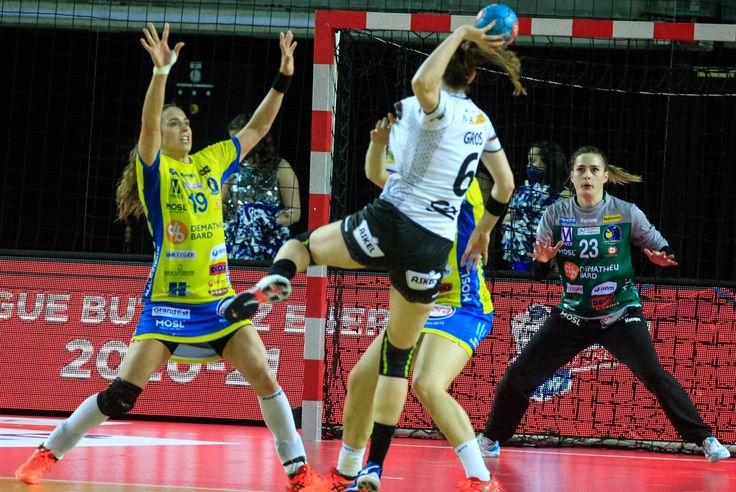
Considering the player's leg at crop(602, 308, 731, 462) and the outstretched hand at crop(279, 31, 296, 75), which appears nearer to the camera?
the outstretched hand at crop(279, 31, 296, 75)

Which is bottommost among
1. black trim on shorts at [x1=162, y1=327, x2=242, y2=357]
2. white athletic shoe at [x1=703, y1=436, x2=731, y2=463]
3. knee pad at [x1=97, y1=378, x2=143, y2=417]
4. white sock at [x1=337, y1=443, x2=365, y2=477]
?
white athletic shoe at [x1=703, y1=436, x2=731, y2=463]

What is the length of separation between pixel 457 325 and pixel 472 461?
0.64 meters

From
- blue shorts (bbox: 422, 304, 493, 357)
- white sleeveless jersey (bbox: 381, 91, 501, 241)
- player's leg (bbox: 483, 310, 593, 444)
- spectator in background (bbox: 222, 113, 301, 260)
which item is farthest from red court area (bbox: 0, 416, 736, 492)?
white sleeveless jersey (bbox: 381, 91, 501, 241)

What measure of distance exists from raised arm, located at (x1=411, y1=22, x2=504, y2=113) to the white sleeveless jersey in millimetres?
85

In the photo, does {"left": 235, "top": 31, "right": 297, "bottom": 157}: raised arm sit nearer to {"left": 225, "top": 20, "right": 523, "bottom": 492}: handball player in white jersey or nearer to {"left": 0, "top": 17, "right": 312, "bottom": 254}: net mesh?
{"left": 225, "top": 20, "right": 523, "bottom": 492}: handball player in white jersey

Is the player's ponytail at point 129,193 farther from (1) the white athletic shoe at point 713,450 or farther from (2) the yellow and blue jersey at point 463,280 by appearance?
(1) the white athletic shoe at point 713,450

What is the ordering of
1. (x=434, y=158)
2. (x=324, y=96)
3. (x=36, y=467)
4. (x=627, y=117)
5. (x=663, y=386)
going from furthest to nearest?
(x=627, y=117) < (x=324, y=96) < (x=663, y=386) < (x=36, y=467) < (x=434, y=158)

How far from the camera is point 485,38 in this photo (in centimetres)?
449

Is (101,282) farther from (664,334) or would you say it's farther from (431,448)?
(664,334)

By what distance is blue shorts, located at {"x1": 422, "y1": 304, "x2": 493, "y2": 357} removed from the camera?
5402mm

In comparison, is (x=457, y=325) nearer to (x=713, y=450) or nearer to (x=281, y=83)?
(x=281, y=83)

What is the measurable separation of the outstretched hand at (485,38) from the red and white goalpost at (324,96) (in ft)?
9.30

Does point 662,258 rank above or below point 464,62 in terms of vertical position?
below

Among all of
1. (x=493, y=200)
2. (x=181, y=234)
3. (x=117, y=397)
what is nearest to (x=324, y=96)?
(x=181, y=234)
